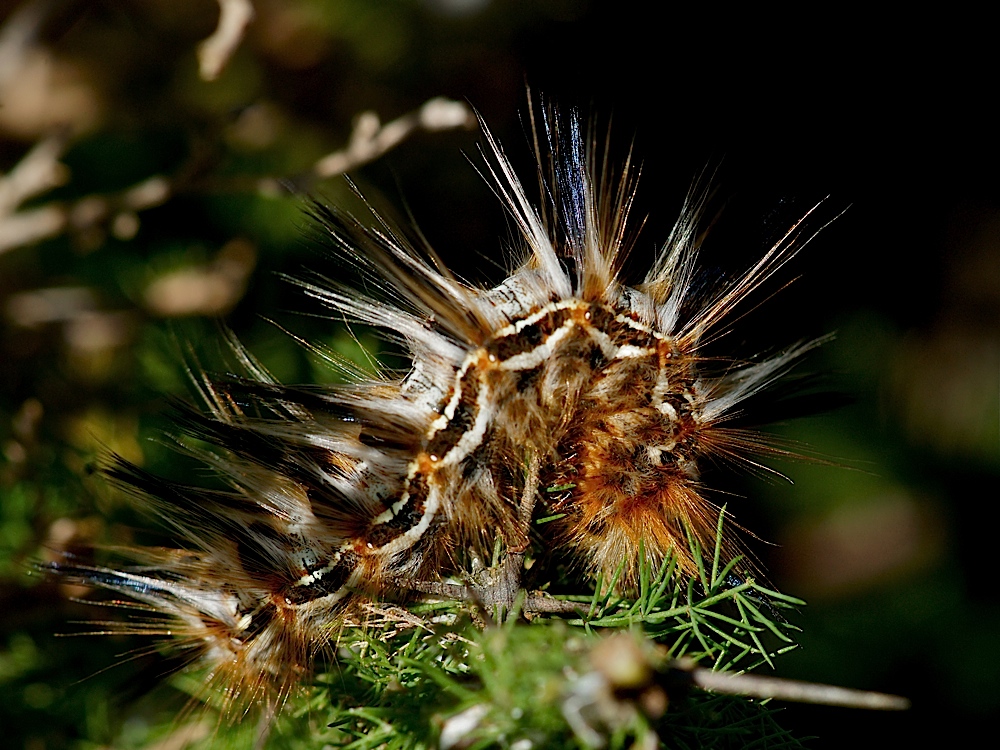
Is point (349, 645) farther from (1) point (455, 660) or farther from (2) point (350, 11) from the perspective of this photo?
(2) point (350, 11)

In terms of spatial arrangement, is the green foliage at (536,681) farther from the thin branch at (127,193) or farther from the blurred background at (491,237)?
the thin branch at (127,193)

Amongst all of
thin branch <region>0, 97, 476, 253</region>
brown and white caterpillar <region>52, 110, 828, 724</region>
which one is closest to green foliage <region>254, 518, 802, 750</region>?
brown and white caterpillar <region>52, 110, 828, 724</region>

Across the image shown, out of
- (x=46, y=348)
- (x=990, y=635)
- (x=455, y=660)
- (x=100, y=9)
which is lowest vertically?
(x=990, y=635)

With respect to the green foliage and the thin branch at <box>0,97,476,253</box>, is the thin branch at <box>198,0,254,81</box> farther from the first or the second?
the green foliage

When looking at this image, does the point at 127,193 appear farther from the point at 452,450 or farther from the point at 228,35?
the point at 452,450

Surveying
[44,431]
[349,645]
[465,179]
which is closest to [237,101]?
[465,179]

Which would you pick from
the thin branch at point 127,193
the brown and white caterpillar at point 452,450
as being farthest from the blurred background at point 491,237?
the brown and white caterpillar at point 452,450
